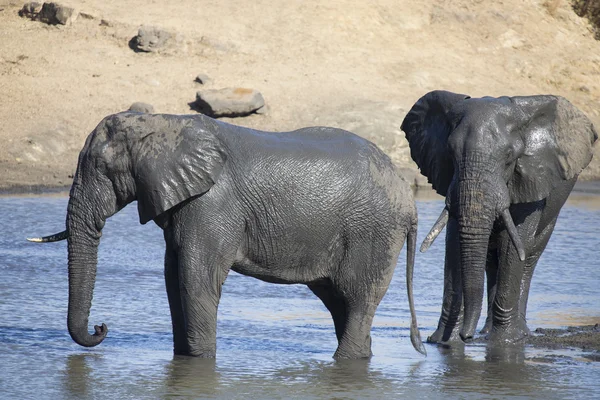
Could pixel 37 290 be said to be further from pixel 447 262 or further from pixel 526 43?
pixel 526 43

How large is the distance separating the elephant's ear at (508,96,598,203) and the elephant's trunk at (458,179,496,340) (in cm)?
61

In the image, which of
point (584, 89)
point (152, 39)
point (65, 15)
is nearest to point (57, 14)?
point (65, 15)

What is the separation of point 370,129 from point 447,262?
12.7 metres

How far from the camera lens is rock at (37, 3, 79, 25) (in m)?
24.3

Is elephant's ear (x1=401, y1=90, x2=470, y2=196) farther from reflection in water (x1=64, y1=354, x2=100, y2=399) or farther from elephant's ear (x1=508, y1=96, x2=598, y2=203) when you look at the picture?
reflection in water (x1=64, y1=354, x2=100, y2=399)

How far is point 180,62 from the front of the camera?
23391mm

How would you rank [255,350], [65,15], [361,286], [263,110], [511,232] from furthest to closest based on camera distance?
[65,15]
[263,110]
[255,350]
[511,232]
[361,286]


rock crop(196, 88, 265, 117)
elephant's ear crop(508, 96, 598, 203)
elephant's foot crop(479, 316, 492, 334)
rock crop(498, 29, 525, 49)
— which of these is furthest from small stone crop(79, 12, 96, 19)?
elephant's ear crop(508, 96, 598, 203)

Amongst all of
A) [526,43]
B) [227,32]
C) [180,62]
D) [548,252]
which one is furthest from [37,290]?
[526,43]

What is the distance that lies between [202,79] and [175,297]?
15.9 metres

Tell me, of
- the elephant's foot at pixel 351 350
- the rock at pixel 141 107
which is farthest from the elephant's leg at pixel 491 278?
the rock at pixel 141 107

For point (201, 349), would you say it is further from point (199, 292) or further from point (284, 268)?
point (284, 268)

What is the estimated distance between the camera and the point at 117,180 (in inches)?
260

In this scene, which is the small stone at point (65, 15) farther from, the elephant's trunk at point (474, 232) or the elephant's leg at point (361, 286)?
the elephant's leg at point (361, 286)
